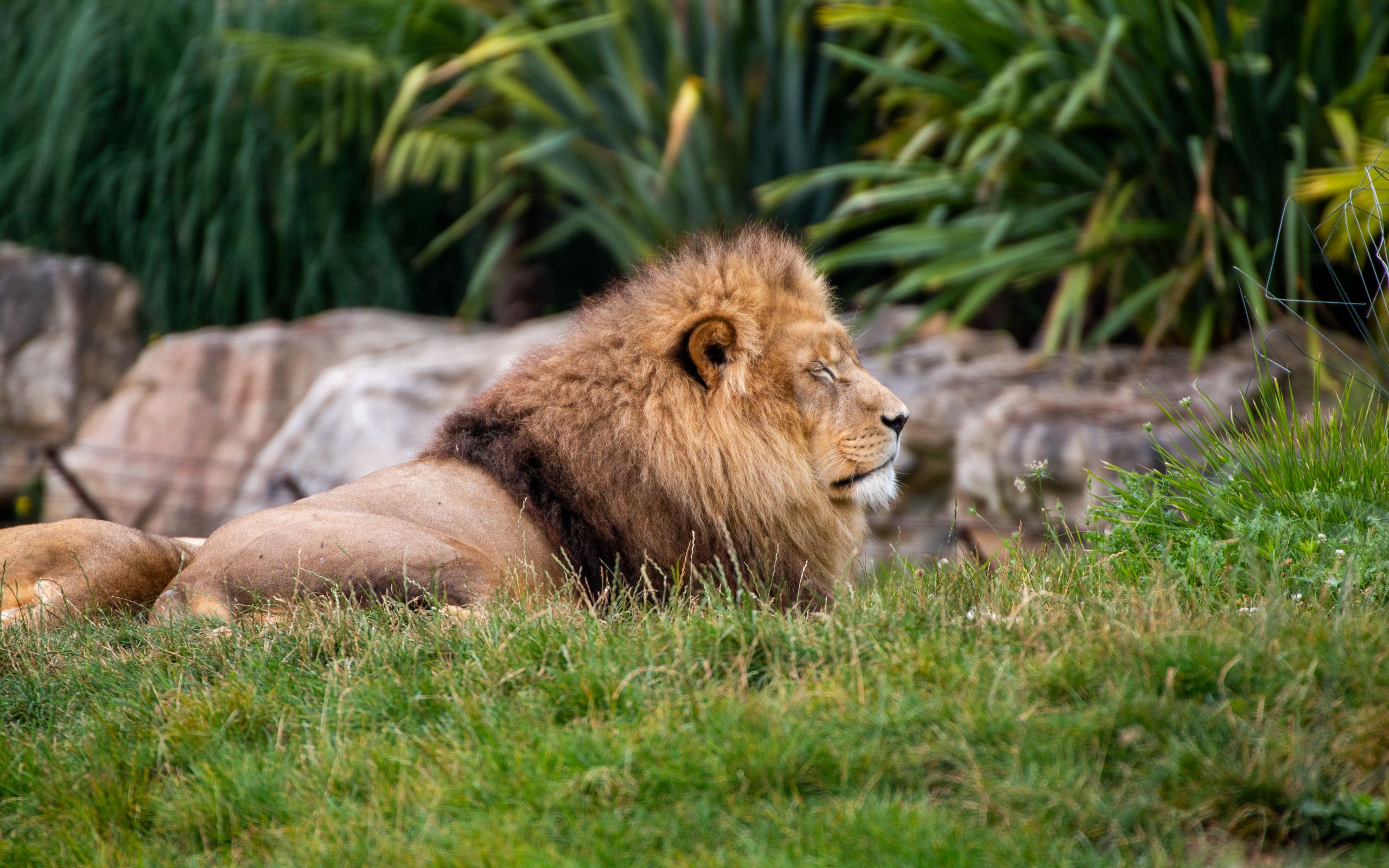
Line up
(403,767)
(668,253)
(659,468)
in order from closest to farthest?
(403,767), (659,468), (668,253)

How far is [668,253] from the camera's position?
4770 mm

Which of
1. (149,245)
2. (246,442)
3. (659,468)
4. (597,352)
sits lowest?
(246,442)

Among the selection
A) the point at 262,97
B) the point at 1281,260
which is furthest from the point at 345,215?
the point at 1281,260

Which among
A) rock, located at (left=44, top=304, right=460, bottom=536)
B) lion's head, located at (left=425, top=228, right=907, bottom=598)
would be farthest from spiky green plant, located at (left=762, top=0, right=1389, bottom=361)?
rock, located at (left=44, top=304, right=460, bottom=536)

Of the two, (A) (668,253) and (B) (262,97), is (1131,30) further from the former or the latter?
(B) (262,97)

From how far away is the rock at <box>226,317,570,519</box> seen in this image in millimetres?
8102

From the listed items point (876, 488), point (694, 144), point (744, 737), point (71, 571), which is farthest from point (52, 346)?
point (744, 737)

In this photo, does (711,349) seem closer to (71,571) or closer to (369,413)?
(71,571)

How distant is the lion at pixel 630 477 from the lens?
4.07 meters

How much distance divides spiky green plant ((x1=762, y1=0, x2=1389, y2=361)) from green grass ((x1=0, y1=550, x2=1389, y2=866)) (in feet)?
13.8

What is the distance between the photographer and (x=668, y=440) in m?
4.38

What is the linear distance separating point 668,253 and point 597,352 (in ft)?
1.59

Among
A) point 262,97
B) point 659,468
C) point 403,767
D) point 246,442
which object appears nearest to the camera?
point 403,767

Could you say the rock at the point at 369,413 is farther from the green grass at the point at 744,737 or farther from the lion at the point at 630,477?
the green grass at the point at 744,737
